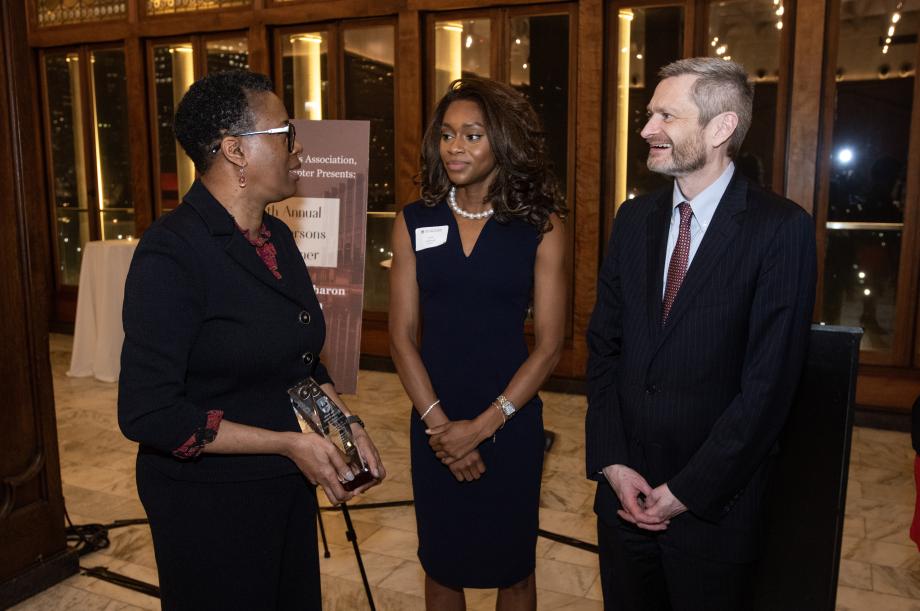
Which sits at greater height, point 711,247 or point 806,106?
point 806,106

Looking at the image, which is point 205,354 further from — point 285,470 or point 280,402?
point 285,470

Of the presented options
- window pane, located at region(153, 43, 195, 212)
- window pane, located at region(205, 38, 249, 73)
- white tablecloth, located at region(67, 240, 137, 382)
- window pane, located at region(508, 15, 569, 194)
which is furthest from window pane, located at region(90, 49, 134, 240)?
window pane, located at region(508, 15, 569, 194)

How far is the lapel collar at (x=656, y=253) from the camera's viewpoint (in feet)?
5.90

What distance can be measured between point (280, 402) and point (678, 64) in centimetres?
118

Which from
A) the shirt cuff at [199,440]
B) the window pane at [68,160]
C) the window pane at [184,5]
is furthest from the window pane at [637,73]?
the window pane at [68,160]

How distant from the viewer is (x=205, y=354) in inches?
61.2

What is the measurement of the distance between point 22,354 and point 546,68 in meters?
4.51

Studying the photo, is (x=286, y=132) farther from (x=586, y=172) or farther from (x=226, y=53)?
(x=226, y=53)

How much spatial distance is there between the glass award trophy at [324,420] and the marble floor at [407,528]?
159cm

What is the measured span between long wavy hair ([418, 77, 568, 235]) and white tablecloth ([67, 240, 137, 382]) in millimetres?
4992

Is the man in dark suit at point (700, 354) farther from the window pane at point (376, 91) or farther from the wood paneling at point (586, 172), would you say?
the window pane at point (376, 91)

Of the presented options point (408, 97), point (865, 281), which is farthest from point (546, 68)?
point (865, 281)

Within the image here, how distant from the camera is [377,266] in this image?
7.28 metres

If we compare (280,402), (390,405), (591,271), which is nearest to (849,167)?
(591,271)
